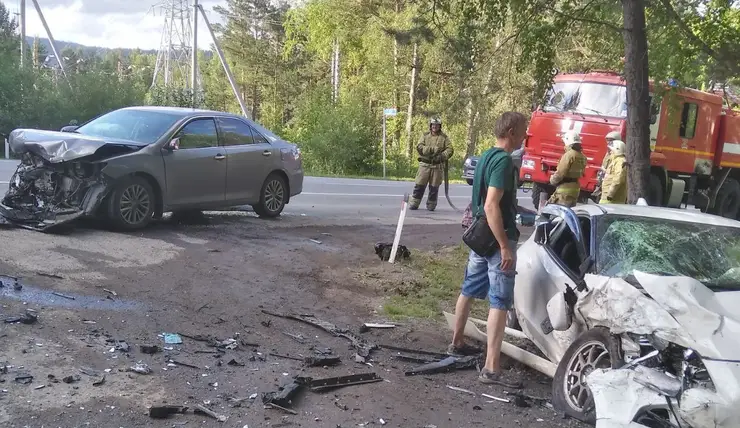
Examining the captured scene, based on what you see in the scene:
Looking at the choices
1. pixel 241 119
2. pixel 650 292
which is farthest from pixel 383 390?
pixel 241 119

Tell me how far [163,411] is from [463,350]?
2674 millimetres

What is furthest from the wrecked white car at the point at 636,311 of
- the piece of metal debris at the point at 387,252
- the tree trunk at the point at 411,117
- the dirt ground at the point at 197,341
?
Answer: the tree trunk at the point at 411,117

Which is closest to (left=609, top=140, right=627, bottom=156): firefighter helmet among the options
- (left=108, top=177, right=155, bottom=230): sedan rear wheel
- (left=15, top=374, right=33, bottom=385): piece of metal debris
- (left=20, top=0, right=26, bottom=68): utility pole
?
(left=108, top=177, right=155, bottom=230): sedan rear wheel

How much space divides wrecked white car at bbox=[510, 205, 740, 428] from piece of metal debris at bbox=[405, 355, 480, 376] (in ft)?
1.76

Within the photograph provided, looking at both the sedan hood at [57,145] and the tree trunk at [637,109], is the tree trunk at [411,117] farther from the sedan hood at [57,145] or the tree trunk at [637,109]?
the sedan hood at [57,145]

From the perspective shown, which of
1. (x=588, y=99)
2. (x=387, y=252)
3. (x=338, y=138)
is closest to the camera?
(x=387, y=252)

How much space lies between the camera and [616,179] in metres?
9.67

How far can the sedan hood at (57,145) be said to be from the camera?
8.85m

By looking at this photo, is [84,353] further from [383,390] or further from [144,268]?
[144,268]

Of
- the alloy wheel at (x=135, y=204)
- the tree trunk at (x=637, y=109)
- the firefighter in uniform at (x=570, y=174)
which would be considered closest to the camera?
the tree trunk at (x=637, y=109)

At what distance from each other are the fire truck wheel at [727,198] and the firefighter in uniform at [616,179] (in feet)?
31.5

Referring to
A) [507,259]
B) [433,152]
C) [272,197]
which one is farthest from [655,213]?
[433,152]

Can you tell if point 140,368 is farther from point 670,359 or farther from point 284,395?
point 670,359

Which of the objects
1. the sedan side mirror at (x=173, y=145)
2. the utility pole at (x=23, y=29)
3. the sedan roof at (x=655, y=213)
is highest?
the utility pole at (x=23, y=29)
